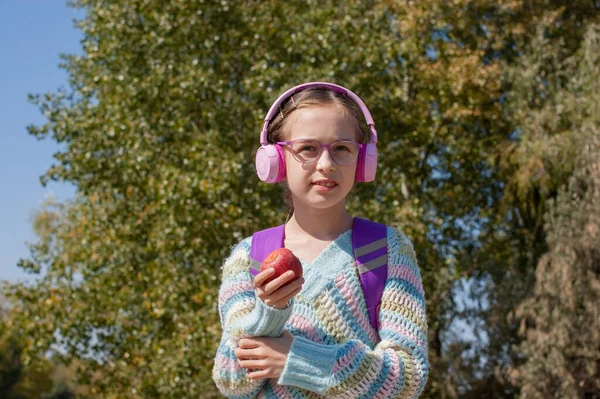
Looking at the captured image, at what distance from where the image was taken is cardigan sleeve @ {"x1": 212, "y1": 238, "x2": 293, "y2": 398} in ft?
6.37

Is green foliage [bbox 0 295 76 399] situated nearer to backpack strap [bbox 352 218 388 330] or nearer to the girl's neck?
the girl's neck

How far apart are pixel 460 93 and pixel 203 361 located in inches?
227

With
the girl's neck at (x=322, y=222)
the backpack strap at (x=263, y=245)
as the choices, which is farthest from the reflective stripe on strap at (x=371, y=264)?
the backpack strap at (x=263, y=245)

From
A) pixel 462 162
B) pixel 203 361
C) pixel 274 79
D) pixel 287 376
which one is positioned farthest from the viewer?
pixel 462 162

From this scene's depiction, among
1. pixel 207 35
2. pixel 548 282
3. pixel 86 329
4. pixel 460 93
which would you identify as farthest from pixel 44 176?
pixel 548 282

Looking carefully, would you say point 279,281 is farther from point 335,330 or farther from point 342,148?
point 342,148

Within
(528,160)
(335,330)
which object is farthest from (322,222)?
(528,160)

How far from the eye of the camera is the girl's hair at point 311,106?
7.22 feet

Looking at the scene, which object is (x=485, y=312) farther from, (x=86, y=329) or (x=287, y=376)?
(x=287, y=376)

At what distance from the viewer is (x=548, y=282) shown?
1105 cm

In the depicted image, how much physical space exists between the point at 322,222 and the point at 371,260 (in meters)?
0.18

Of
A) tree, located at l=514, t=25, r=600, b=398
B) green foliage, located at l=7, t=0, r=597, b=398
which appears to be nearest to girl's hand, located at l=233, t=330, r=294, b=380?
green foliage, located at l=7, t=0, r=597, b=398

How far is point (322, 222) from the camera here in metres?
2.26

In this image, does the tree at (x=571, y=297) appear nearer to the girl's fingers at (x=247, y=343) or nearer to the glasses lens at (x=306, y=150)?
the glasses lens at (x=306, y=150)
